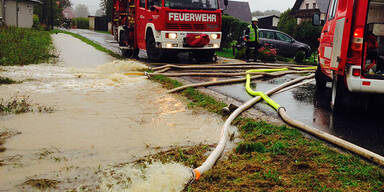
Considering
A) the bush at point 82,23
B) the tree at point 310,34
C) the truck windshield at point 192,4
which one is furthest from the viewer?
the bush at point 82,23

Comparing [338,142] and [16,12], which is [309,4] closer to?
[16,12]

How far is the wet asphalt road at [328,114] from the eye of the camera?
4770 mm

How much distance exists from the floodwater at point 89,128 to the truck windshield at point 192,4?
15.6ft

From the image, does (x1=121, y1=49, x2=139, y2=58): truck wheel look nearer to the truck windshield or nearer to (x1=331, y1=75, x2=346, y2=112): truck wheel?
the truck windshield

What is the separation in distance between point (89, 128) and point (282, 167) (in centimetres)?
259

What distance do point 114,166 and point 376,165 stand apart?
2519mm

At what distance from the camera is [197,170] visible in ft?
10.6

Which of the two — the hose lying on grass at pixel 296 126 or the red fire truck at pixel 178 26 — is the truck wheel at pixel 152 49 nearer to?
the red fire truck at pixel 178 26

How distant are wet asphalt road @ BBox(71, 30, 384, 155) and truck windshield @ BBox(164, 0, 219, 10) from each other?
4.81m

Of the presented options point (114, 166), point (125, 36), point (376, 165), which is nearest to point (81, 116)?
point (114, 166)

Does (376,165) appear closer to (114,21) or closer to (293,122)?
(293,122)

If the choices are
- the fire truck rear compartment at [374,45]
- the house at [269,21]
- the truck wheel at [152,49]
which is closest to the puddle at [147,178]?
the fire truck rear compartment at [374,45]

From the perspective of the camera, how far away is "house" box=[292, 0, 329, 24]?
5031 centimetres

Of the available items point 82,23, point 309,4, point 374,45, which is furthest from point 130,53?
point 82,23
